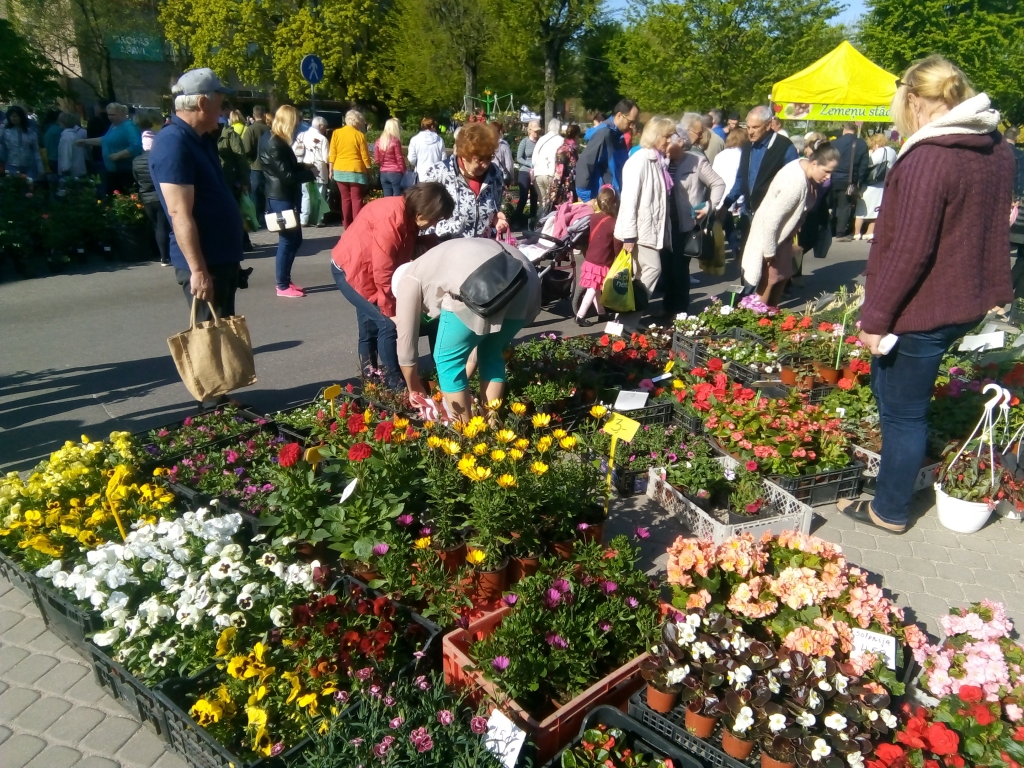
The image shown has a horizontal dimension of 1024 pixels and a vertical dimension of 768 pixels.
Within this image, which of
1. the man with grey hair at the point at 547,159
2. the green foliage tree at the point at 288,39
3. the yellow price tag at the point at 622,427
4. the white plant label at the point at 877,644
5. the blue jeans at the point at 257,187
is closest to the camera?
the white plant label at the point at 877,644

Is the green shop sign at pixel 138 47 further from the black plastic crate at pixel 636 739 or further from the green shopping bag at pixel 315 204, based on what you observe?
the black plastic crate at pixel 636 739

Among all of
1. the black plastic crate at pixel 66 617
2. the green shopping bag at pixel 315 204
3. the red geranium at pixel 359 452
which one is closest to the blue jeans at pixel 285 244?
the green shopping bag at pixel 315 204

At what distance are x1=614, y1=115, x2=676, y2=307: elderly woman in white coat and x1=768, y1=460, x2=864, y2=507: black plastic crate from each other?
108 inches

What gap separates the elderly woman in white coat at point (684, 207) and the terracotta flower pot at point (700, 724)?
4952 millimetres

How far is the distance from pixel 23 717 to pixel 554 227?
19.3 feet

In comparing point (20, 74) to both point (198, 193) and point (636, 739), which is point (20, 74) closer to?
point (198, 193)

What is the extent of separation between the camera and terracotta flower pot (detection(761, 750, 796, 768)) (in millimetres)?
1995

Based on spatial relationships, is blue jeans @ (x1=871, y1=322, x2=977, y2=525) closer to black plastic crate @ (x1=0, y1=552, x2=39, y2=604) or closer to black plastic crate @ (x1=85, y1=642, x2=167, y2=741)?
black plastic crate @ (x1=85, y1=642, x2=167, y2=741)

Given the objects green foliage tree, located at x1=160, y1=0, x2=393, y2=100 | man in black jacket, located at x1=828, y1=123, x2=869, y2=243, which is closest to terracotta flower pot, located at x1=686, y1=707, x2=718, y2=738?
man in black jacket, located at x1=828, y1=123, x2=869, y2=243

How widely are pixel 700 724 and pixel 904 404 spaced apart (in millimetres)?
1947

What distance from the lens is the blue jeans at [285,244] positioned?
7.16 metres

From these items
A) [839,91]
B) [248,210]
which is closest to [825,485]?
[248,210]

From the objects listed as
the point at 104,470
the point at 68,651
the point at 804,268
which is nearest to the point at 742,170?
the point at 804,268

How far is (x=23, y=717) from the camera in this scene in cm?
259
